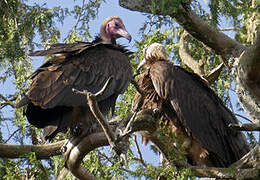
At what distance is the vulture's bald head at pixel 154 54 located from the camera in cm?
708

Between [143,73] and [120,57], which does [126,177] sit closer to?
[120,57]

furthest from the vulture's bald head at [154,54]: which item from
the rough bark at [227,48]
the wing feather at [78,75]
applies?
the rough bark at [227,48]

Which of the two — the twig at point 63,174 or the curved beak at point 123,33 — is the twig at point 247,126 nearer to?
the twig at point 63,174

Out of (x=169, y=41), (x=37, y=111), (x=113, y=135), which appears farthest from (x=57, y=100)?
(x=169, y=41)

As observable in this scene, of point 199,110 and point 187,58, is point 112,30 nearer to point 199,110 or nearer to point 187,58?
point 187,58

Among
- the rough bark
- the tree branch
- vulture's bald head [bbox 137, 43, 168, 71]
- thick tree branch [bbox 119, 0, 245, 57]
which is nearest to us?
the rough bark

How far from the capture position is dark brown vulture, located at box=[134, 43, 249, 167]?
6.59m

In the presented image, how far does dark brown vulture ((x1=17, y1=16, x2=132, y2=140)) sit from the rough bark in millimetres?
652

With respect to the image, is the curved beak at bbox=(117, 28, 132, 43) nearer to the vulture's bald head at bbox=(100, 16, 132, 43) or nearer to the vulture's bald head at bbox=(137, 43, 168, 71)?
the vulture's bald head at bbox=(100, 16, 132, 43)

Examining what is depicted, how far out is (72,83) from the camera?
18.8 feet

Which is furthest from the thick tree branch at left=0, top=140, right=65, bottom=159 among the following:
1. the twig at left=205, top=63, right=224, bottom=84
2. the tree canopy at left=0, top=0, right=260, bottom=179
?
the twig at left=205, top=63, right=224, bottom=84

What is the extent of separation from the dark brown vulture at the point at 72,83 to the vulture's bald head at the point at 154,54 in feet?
2.33

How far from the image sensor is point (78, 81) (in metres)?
5.81

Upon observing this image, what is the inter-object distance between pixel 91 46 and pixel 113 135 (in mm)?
1844
